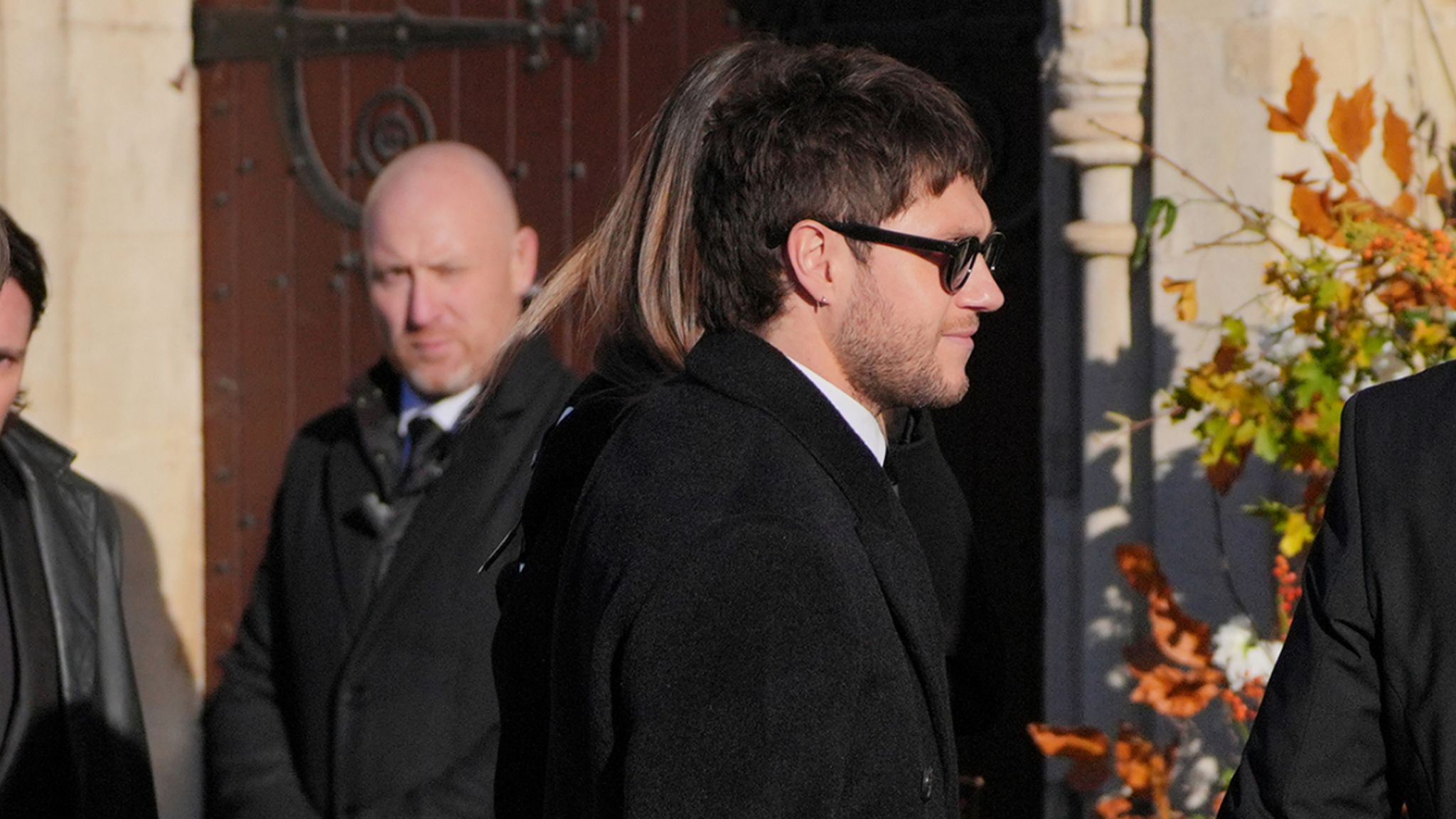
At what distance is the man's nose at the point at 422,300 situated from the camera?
3.18 meters

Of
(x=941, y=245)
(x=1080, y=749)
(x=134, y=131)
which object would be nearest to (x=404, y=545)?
(x=1080, y=749)

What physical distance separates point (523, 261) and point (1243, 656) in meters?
1.32

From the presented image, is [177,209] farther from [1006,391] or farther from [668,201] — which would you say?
[668,201]

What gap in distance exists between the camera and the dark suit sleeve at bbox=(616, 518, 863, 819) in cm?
157

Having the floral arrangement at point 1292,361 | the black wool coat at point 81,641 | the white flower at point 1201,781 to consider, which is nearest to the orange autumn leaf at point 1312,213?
the floral arrangement at point 1292,361

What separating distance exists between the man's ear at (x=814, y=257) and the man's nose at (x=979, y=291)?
12 cm

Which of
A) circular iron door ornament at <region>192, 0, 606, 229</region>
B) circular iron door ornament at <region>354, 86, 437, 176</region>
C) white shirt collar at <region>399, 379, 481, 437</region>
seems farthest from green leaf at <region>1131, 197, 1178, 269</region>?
circular iron door ornament at <region>354, 86, 437, 176</region>

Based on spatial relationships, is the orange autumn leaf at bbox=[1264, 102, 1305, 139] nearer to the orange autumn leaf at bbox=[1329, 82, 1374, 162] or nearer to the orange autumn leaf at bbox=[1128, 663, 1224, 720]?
the orange autumn leaf at bbox=[1329, 82, 1374, 162]

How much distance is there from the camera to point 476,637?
9.53 feet

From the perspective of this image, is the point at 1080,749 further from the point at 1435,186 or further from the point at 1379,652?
the point at 1379,652

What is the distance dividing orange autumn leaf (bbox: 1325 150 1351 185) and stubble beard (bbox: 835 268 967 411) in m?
1.09

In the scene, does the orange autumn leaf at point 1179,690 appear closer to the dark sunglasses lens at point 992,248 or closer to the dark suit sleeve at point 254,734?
the dark sunglasses lens at point 992,248

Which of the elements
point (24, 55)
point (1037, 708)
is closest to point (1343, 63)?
point (1037, 708)

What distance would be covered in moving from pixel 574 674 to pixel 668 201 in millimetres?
480
